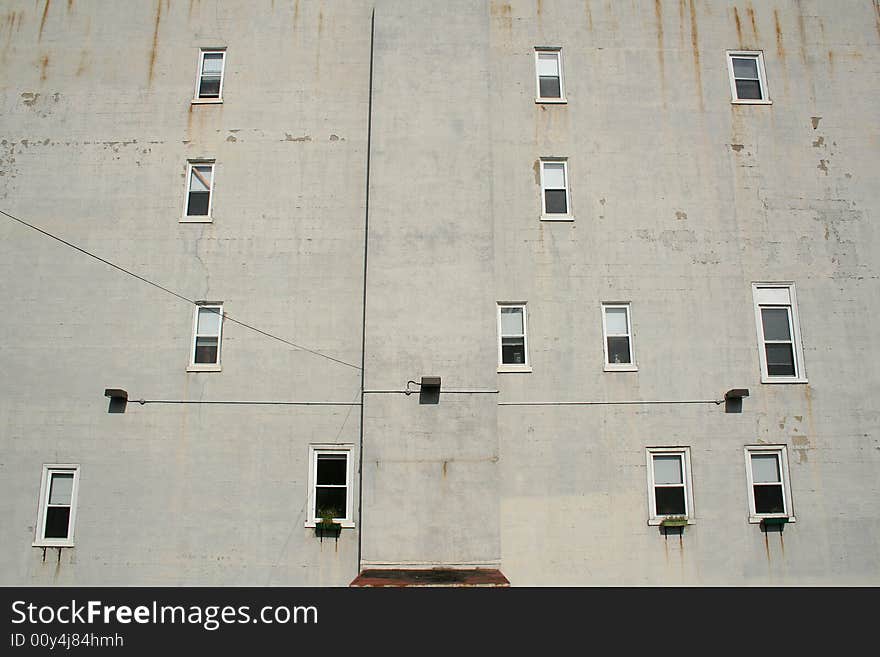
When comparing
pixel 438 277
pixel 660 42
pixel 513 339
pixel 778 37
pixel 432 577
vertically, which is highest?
pixel 778 37

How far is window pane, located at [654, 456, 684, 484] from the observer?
1520 cm

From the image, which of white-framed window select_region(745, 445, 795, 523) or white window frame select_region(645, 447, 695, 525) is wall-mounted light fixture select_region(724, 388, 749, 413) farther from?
white window frame select_region(645, 447, 695, 525)

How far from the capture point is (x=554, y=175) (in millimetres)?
16812

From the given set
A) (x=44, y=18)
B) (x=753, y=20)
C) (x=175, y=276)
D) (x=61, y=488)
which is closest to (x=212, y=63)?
(x=44, y=18)

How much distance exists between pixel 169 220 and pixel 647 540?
35.2 ft

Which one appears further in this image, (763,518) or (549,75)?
(549,75)

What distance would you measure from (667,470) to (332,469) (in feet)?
A: 19.7

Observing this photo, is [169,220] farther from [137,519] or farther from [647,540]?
[647,540]

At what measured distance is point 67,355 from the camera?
1584cm

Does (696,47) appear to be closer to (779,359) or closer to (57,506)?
(779,359)

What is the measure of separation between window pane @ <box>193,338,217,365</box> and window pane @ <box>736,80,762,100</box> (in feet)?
38.0

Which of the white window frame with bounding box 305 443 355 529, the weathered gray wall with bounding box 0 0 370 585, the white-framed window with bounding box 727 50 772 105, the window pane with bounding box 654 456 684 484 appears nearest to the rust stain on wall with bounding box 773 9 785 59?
the white-framed window with bounding box 727 50 772 105

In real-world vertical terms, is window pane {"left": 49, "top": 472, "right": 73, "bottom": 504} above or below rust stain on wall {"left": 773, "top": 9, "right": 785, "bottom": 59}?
below
